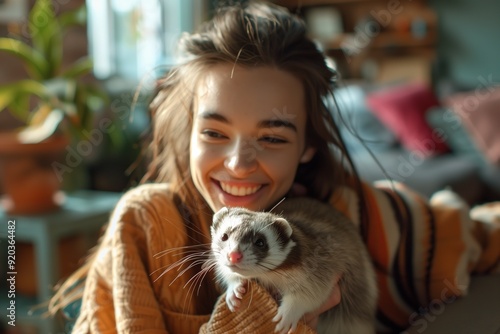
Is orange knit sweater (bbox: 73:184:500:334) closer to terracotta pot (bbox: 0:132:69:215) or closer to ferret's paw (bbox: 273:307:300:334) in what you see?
ferret's paw (bbox: 273:307:300:334)

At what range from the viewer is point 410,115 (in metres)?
3.30

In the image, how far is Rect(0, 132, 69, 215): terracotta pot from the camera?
1844mm

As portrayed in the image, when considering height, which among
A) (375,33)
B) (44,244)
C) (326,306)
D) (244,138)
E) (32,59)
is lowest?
(44,244)

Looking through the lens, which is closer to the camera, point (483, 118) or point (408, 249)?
point (408, 249)

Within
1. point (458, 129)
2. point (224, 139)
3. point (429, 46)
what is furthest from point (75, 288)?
point (429, 46)

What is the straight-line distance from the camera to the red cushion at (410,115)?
3195mm

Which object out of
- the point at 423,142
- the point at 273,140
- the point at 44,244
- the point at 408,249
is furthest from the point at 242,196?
the point at 423,142

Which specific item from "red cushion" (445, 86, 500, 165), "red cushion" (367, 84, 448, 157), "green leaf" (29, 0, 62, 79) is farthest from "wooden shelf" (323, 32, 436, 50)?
"green leaf" (29, 0, 62, 79)

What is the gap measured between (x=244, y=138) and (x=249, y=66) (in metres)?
0.13

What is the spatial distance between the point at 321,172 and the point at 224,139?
10.8 inches

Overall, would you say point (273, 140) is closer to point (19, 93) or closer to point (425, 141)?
point (19, 93)

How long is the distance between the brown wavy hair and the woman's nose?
0.48 ft

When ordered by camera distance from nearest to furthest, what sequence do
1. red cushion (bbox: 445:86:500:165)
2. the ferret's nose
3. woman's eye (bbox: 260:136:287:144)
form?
the ferret's nose < woman's eye (bbox: 260:136:287:144) < red cushion (bbox: 445:86:500:165)

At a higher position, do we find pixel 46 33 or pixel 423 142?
pixel 46 33
